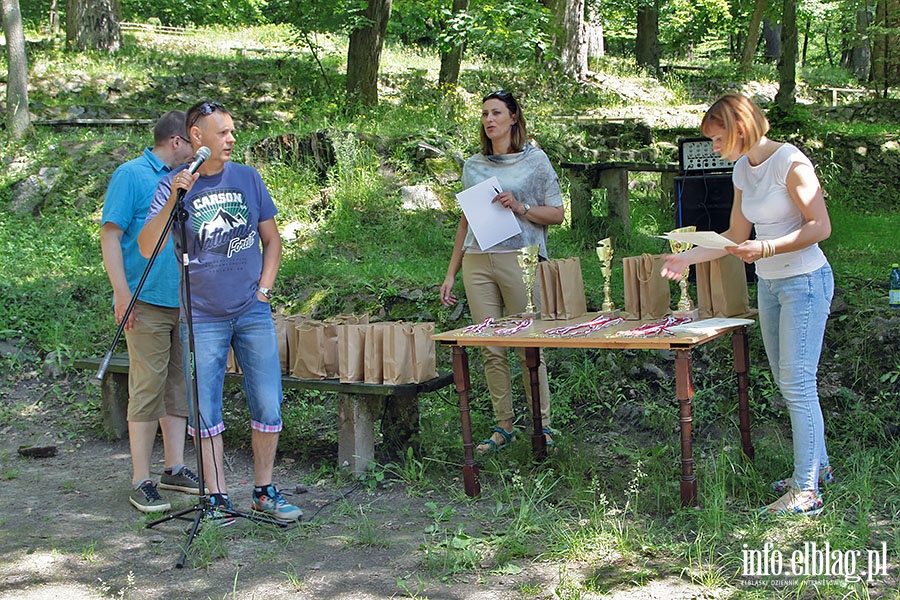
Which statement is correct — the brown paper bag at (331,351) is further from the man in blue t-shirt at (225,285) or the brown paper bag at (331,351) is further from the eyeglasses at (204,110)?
the eyeglasses at (204,110)

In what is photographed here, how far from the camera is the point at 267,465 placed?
14.6 ft

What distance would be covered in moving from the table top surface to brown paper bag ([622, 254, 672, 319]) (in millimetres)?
83

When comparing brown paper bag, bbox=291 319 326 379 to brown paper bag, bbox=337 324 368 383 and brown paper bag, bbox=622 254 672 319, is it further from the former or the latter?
brown paper bag, bbox=622 254 672 319

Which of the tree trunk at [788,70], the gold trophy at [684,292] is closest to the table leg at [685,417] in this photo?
the gold trophy at [684,292]

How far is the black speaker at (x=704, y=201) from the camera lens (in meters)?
6.54

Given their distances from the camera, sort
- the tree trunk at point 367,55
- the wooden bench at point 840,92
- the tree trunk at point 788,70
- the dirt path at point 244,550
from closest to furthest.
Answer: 1. the dirt path at point 244,550
2. the tree trunk at point 788,70
3. the tree trunk at point 367,55
4. the wooden bench at point 840,92

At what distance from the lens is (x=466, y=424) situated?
461 cm

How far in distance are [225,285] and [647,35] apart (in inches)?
734

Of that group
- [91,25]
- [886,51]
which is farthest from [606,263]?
[91,25]

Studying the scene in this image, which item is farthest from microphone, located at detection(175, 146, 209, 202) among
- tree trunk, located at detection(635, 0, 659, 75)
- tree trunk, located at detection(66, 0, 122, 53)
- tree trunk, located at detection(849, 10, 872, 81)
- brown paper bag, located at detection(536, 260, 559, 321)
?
tree trunk, located at detection(849, 10, 872, 81)

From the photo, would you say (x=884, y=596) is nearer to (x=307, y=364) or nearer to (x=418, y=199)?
(x=307, y=364)

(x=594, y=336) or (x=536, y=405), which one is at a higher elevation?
(x=594, y=336)

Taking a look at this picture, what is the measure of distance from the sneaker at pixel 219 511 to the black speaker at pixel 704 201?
382cm

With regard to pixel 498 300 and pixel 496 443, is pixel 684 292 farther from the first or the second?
pixel 496 443
